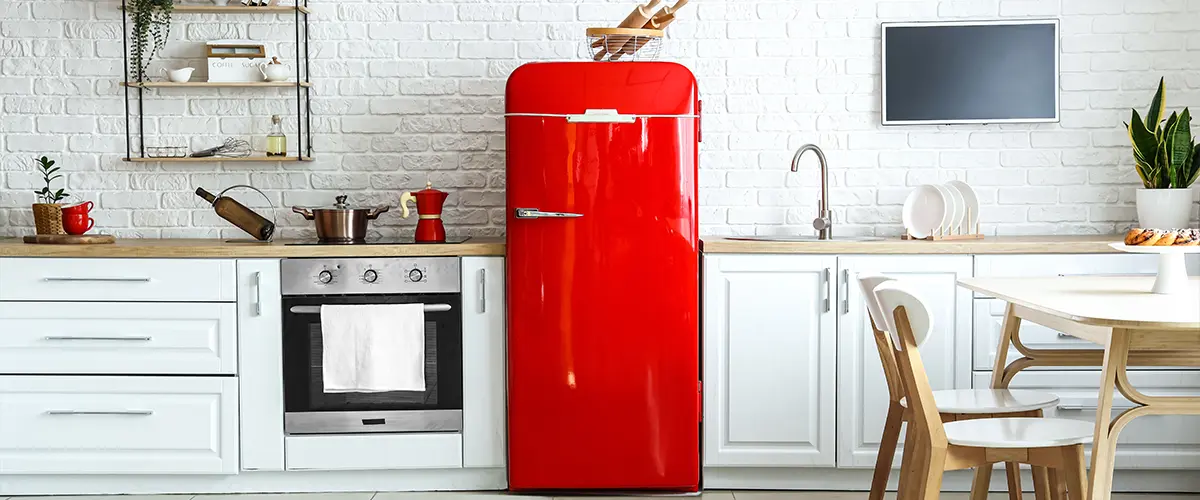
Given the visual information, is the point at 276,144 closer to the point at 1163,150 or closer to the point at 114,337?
the point at 114,337

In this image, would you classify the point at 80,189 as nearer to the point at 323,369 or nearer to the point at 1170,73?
the point at 323,369

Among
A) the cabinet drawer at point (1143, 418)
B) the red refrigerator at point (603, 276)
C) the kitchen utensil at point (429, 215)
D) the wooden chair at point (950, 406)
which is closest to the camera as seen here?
the wooden chair at point (950, 406)

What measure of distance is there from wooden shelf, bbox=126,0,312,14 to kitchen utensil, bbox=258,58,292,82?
0.20m

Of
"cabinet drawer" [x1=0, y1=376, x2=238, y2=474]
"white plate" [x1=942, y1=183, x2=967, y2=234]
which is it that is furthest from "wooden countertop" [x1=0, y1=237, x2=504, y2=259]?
"white plate" [x1=942, y1=183, x2=967, y2=234]

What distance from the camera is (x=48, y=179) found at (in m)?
3.79

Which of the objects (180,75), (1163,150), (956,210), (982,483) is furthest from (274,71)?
(1163,150)

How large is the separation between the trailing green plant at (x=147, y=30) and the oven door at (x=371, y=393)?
4.10ft

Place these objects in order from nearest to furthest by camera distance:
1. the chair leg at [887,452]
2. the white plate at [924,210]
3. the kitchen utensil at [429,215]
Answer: the chair leg at [887,452] < the kitchen utensil at [429,215] < the white plate at [924,210]

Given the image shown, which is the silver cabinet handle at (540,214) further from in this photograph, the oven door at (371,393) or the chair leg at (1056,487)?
the chair leg at (1056,487)

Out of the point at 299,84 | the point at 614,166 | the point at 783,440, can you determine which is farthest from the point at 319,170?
the point at 783,440

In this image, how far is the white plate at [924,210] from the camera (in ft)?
11.8

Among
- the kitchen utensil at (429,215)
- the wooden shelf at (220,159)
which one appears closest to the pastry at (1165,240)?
the kitchen utensil at (429,215)

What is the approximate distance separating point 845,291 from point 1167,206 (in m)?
1.23

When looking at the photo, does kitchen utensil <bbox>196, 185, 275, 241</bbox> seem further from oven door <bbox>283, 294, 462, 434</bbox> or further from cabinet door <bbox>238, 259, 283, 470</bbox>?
oven door <bbox>283, 294, 462, 434</bbox>
